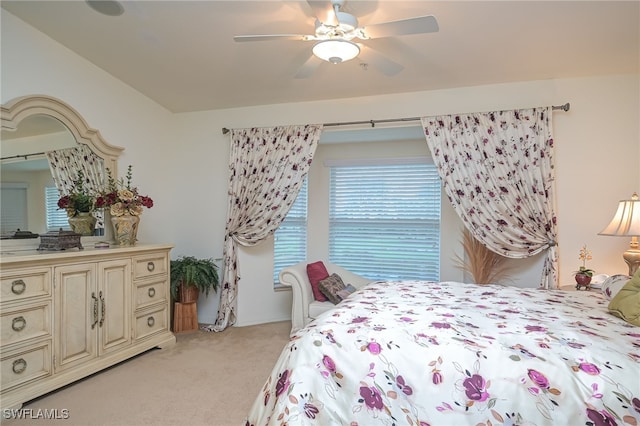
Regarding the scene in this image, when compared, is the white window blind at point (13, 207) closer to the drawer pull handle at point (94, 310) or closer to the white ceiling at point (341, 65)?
the drawer pull handle at point (94, 310)

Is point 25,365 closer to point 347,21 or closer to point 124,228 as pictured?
point 124,228

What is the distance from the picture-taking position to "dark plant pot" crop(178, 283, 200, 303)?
3.75 m

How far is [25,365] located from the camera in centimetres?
220

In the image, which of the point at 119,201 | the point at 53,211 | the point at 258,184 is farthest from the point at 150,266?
the point at 258,184

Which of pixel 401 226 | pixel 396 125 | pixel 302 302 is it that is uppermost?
pixel 396 125

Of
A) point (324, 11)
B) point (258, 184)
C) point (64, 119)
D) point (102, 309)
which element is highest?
point (324, 11)

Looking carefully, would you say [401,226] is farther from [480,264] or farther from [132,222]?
[132,222]

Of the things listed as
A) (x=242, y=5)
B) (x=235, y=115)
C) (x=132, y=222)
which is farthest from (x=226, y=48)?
(x=132, y=222)

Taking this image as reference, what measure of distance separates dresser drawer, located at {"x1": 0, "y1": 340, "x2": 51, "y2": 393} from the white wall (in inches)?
64.0

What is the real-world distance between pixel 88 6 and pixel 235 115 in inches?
69.8

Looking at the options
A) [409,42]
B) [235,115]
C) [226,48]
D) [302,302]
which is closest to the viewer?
[409,42]

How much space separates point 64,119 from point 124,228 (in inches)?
40.0

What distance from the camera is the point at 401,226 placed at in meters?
4.52

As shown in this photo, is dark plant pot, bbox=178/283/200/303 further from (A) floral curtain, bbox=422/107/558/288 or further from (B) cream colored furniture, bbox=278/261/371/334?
(A) floral curtain, bbox=422/107/558/288
